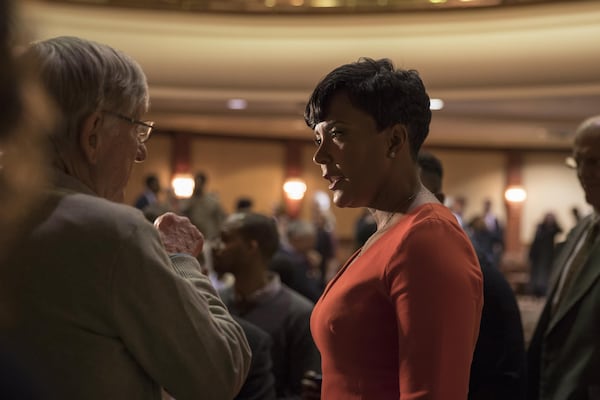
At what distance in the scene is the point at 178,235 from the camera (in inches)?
72.3

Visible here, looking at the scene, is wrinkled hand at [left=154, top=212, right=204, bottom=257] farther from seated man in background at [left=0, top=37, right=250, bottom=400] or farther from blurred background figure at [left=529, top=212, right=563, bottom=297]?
blurred background figure at [left=529, top=212, right=563, bottom=297]

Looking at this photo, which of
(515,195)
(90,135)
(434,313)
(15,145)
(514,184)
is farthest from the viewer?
(514,184)

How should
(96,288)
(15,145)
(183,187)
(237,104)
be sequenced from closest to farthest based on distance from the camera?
(15,145) → (96,288) → (237,104) → (183,187)

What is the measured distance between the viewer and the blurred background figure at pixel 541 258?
50.2ft

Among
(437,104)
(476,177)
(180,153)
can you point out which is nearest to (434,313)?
(437,104)

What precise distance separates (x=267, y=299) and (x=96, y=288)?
2.74 metres

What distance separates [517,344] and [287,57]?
9389mm

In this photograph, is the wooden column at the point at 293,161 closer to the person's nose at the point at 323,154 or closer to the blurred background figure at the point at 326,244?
the blurred background figure at the point at 326,244

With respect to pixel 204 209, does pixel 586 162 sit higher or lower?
higher

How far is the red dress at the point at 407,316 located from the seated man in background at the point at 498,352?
898 mm

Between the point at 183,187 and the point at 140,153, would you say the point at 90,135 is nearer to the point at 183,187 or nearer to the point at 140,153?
the point at 140,153

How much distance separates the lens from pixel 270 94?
1218 centimetres

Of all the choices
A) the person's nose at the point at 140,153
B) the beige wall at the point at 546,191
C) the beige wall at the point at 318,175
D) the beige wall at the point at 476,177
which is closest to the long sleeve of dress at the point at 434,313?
the person's nose at the point at 140,153

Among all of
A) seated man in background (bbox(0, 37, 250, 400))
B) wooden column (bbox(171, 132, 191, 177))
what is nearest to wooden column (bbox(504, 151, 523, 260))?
wooden column (bbox(171, 132, 191, 177))
